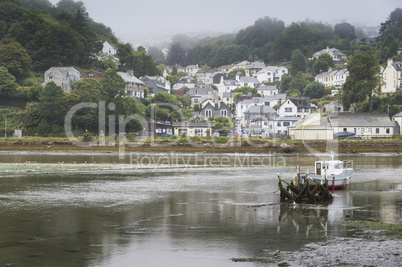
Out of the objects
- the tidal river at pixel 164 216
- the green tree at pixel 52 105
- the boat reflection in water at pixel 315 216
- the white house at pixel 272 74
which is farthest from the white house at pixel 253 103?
Answer: the boat reflection in water at pixel 315 216

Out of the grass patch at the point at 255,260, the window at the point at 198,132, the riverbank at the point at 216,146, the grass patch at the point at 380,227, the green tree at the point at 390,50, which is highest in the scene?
the green tree at the point at 390,50

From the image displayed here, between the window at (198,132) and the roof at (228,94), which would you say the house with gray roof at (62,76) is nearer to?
the window at (198,132)

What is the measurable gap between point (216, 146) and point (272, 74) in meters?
109

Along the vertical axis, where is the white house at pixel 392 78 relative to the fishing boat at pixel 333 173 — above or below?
above

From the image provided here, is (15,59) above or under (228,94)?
above

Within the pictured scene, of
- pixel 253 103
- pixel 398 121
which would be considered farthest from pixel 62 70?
pixel 398 121

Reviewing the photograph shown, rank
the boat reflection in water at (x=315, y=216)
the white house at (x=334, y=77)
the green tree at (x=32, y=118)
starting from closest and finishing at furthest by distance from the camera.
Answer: the boat reflection in water at (x=315, y=216), the green tree at (x=32, y=118), the white house at (x=334, y=77)

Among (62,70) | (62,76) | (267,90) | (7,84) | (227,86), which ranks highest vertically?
(227,86)

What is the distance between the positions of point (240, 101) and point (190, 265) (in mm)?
112531

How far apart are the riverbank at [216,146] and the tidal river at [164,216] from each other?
2525cm

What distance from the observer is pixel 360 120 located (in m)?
78.8

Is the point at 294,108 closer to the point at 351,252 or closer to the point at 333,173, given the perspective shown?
the point at 333,173

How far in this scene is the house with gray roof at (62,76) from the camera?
100875 millimetres

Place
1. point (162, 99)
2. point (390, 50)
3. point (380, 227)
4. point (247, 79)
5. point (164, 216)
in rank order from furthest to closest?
point (247, 79), point (390, 50), point (162, 99), point (164, 216), point (380, 227)
